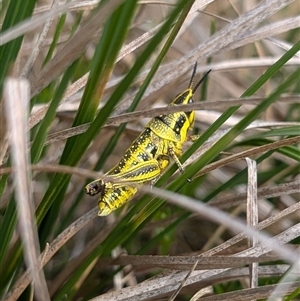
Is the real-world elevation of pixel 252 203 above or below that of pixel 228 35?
below

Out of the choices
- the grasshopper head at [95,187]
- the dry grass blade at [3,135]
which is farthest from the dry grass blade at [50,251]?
the dry grass blade at [3,135]

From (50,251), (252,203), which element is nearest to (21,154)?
(50,251)

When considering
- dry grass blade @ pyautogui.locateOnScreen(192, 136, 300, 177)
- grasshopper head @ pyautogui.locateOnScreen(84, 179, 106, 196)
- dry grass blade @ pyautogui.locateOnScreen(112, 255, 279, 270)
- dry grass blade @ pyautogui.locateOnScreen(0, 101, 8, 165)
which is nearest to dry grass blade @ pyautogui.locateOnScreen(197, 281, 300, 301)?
dry grass blade @ pyautogui.locateOnScreen(112, 255, 279, 270)

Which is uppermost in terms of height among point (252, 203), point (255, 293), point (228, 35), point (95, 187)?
point (228, 35)

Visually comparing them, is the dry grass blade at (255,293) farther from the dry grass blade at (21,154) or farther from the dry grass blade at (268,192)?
the dry grass blade at (21,154)

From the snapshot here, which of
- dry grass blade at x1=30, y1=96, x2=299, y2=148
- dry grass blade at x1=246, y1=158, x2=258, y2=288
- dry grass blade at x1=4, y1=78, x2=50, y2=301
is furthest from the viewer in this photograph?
dry grass blade at x1=246, y1=158, x2=258, y2=288

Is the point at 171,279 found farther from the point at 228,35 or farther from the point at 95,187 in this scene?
the point at 228,35

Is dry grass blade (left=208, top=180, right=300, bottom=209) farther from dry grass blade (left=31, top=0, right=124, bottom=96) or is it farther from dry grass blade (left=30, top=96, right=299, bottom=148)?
dry grass blade (left=31, top=0, right=124, bottom=96)

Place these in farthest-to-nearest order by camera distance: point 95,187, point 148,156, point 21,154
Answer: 1. point 148,156
2. point 95,187
3. point 21,154
